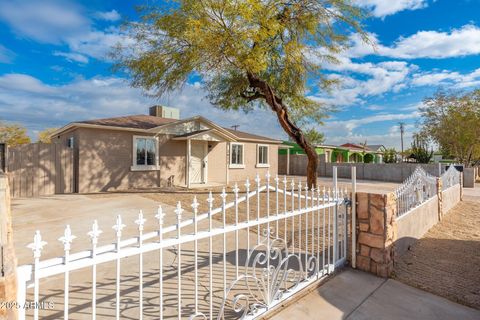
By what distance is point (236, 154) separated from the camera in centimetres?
1723

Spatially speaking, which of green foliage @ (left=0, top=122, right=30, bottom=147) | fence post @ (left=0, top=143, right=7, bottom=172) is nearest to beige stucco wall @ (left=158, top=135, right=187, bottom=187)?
fence post @ (left=0, top=143, right=7, bottom=172)

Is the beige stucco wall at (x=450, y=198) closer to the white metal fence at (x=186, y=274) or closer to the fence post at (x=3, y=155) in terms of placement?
the white metal fence at (x=186, y=274)

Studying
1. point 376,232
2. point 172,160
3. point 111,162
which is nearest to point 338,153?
point 172,160

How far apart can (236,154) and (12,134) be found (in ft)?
77.6

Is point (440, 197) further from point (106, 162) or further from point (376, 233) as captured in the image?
point (106, 162)

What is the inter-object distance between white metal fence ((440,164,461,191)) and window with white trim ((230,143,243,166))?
10738mm

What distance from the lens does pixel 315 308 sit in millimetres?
3057

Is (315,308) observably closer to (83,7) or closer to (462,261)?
(462,261)

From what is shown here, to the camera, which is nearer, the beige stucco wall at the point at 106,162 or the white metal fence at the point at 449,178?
the white metal fence at the point at 449,178

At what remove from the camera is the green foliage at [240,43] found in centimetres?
888

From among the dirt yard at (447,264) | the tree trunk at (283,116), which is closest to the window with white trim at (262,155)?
the tree trunk at (283,116)

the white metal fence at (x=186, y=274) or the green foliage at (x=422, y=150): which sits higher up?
the green foliage at (x=422, y=150)

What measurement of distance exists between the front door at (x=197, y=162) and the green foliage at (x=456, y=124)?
66.1 feet

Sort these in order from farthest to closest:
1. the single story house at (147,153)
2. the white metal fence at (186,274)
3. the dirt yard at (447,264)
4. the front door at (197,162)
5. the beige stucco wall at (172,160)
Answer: the front door at (197,162), the beige stucco wall at (172,160), the single story house at (147,153), the dirt yard at (447,264), the white metal fence at (186,274)
